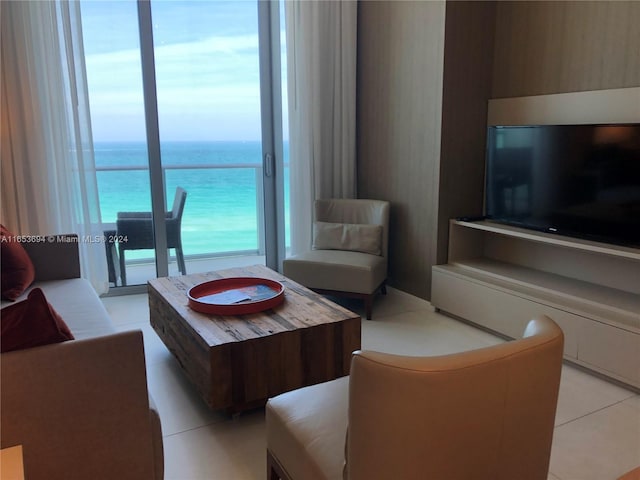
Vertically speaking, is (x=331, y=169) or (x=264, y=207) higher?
(x=331, y=169)

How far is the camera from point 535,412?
1256 millimetres

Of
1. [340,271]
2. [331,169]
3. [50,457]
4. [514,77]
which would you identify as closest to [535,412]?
[50,457]

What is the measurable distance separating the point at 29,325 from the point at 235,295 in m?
1.36

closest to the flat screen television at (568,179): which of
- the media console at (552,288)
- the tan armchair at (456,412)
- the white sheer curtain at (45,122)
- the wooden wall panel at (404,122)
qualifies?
the media console at (552,288)

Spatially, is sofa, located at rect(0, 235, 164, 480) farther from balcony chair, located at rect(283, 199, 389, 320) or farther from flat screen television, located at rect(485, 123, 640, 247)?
flat screen television, located at rect(485, 123, 640, 247)

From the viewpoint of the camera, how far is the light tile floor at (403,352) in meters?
2.01

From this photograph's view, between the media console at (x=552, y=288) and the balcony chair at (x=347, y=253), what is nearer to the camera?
the media console at (x=552, y=288)

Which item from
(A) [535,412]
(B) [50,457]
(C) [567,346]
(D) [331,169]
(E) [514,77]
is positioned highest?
(E) [514,77]

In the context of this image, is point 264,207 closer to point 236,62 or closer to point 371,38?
point 236,62

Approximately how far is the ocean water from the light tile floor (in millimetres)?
1533

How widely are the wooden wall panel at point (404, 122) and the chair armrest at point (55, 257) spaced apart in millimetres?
2425

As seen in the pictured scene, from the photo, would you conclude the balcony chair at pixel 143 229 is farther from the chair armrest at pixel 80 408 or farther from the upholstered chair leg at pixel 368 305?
the chair armrest at pixel 80 408

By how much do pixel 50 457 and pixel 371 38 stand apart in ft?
12.7

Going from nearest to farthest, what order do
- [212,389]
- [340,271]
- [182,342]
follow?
[212,389], [182,342], [340,271]
